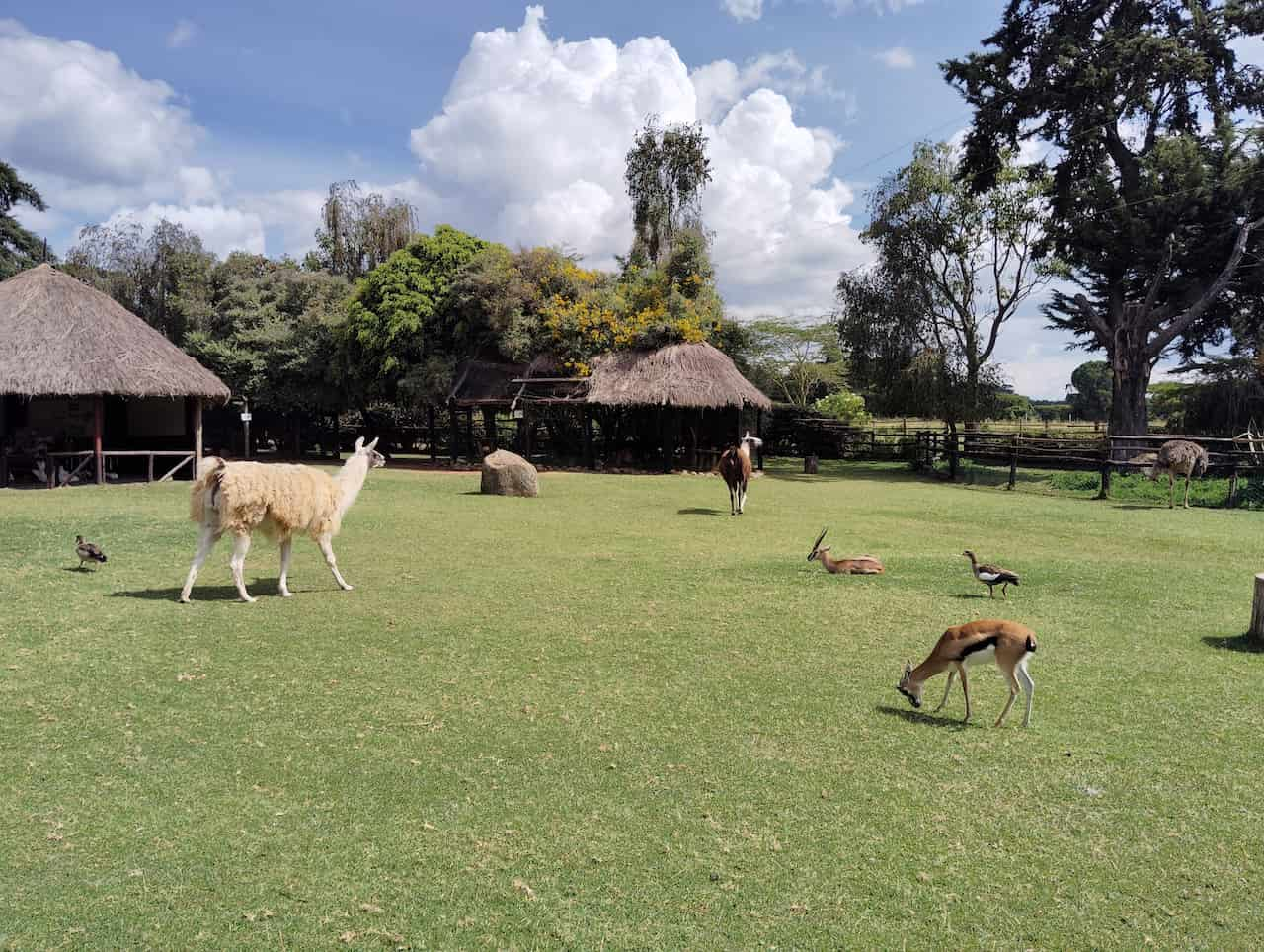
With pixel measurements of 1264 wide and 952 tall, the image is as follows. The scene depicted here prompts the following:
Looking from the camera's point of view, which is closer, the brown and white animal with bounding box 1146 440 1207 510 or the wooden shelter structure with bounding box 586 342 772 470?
the brown and white animal with bounding box 1146 440 1207 510

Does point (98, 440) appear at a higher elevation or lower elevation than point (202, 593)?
higher

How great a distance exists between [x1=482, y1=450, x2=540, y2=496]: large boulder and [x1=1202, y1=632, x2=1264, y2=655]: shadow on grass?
13.7 m

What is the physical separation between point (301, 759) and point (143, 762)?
0.83 metres

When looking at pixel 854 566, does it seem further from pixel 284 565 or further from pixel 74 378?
pixel 74 378

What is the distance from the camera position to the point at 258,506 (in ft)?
25.4

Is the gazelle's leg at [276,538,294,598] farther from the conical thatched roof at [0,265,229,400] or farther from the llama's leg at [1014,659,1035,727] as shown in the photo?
the conical thatched roof at [0,265,229,400]

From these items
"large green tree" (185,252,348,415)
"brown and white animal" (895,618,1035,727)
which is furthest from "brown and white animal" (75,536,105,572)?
"large green tree" (185,252,348,415)

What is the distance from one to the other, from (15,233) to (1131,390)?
4421 centimetres

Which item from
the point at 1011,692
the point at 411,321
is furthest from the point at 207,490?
the point at 411,321

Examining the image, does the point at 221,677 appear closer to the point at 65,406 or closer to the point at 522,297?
the point at 65,406

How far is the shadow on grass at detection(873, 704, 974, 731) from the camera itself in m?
5.17

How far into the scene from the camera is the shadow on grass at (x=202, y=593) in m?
8.11

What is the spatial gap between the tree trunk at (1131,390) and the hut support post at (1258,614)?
21012 millimetres

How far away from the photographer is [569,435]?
30625mm
